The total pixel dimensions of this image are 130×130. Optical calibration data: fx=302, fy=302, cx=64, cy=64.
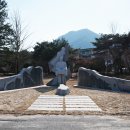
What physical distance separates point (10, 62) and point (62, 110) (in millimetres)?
31319

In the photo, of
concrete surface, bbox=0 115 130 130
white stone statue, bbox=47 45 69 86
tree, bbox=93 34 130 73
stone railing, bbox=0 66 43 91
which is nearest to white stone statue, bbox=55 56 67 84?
white stone statue, bbox=47 45 69 86

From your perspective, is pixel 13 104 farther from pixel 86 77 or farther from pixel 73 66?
pixel 73 66

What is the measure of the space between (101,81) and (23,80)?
4974 millimetres

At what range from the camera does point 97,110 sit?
948cm

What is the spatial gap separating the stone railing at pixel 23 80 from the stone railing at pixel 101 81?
10.3 feet

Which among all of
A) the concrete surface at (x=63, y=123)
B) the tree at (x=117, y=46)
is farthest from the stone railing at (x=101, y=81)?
the tree at (x=117, y=46)

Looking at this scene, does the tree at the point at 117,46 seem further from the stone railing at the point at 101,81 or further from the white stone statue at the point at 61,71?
the white stone statue at the point at 61,71

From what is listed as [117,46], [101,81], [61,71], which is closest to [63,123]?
[101,81]

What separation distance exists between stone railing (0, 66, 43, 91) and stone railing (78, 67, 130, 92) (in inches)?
124

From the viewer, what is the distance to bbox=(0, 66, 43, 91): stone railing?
17.2 metres

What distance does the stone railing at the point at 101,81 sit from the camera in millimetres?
16578

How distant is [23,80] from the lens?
1938 cm

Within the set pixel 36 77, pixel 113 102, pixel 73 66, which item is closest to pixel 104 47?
pixel 73 66

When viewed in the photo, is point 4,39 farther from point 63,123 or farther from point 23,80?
point 63,123
